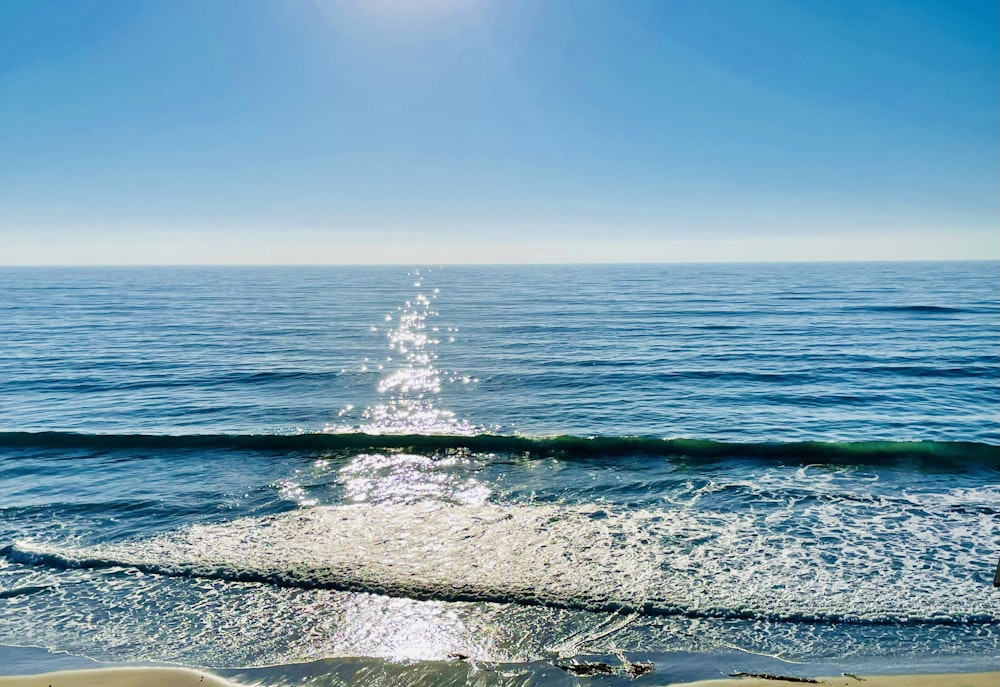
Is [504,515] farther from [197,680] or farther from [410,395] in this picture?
[410,395]

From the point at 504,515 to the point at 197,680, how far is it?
7626 mm

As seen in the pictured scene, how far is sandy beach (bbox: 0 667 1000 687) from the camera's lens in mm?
8438

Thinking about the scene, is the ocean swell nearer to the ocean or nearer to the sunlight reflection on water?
the ocean

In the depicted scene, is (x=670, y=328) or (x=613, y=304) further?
(x=613, y=304)

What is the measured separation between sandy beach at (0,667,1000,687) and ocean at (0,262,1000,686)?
1.15ft

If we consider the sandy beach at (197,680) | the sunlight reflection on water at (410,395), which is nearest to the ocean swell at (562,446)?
the sunlight reflection on water at (410,395)

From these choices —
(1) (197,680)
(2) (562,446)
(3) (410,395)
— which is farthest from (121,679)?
(3) (410,395)

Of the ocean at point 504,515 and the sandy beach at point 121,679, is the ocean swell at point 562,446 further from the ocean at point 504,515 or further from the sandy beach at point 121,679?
the sandy beach at point 121,679

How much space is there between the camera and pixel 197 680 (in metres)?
8.89

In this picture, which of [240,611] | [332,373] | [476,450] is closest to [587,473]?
[476,450]

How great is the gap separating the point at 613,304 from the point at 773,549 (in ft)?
185

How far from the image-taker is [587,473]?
1808cm

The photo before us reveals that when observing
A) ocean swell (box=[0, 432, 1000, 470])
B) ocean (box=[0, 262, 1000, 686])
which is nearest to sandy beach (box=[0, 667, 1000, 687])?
ocean (box=[0, 262, 1000, 686])

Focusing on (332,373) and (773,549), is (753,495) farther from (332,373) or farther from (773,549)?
(332,373)
